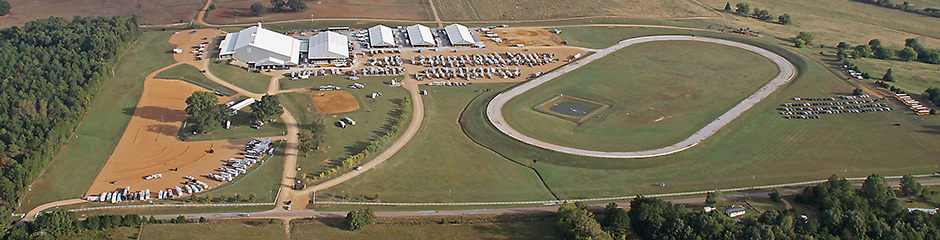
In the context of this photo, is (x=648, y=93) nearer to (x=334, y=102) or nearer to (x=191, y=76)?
(x=334, y=102)

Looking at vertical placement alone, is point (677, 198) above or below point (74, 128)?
below

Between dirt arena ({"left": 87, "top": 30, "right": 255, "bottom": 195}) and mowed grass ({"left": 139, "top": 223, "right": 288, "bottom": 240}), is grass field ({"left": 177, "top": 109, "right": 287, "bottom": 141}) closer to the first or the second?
dirt arena ({"left": 87, "top": 30, "right": 255, "bottom": 195})

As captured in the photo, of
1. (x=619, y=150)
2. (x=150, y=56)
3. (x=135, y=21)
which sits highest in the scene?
(x=135, y=21)

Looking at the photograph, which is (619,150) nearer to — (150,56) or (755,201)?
(755,201)

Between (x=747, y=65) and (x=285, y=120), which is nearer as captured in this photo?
(x=285, y=120)

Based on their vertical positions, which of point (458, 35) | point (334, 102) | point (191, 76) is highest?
point (191, 76)

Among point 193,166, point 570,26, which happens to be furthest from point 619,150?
point 570,26

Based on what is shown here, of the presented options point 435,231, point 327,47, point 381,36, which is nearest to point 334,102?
point 327,47
